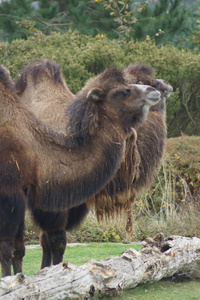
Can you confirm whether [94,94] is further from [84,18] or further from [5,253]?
[84,18]

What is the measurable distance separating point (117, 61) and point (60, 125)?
7579 millimetres

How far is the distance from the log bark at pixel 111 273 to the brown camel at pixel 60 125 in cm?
72

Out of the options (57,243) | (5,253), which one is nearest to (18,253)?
(57,243)

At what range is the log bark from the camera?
494 centimetres

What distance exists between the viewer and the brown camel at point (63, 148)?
5758 mm

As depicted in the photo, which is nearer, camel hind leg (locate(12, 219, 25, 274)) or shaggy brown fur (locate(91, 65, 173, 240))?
camel hind leg (locate(12, 219, 25, 274))

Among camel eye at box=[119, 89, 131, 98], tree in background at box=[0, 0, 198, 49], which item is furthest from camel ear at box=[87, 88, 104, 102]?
tree in background at box=[0, 0, 198, 49]

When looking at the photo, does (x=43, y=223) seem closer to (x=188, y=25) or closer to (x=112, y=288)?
(x=112, y=288)

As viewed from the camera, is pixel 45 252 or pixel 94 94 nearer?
pixel 94 94

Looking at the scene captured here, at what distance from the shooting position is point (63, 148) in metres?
6.20

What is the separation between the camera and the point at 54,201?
6.04 metres

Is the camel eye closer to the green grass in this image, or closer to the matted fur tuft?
the matted fur tuft

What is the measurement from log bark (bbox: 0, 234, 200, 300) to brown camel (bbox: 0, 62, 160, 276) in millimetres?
→ 738

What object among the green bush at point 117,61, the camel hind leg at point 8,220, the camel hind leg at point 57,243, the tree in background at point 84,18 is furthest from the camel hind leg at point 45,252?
the tree in background at point 84,18
